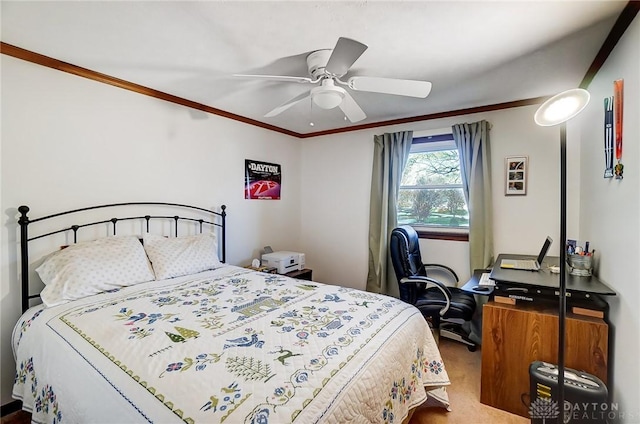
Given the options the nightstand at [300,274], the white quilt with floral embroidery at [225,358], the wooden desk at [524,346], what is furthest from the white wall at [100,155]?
the wooden desk at [524,346]

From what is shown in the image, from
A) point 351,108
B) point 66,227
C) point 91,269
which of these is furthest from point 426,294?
point 66,227

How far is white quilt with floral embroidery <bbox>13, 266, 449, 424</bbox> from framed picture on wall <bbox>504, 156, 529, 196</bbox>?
187cm

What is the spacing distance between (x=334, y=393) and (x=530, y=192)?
280 centimetres

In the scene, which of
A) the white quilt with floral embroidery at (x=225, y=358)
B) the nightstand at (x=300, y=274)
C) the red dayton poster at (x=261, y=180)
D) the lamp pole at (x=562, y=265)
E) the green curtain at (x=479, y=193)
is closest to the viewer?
the white quilt with floral embroidery at (x=225, y=358)

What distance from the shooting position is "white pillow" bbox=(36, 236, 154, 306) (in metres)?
1.80

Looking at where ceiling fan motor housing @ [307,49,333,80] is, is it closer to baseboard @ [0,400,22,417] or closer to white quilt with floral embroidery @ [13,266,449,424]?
white quilt with floral embroidery @ [13,266,449,424]

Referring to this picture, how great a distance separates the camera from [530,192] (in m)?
2.81

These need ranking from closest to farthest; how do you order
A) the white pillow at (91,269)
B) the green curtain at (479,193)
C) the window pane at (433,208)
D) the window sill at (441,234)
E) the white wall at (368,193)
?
the white pillow at (91,269)
the white wall at (368,193)
the green curtain at (479,193)
the window sill at (441,234)
the window pane at (433,208)

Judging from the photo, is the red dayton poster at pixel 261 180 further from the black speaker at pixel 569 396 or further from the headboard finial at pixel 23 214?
the black speaker at pixel 569 396

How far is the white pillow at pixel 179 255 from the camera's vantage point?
2.33 metres

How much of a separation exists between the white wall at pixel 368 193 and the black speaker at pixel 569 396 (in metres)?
1.47

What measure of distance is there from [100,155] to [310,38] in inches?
73.8

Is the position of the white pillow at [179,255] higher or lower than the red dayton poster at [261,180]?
lower

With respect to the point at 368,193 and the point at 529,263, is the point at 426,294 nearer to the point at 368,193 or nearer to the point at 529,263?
the point at 529,263
